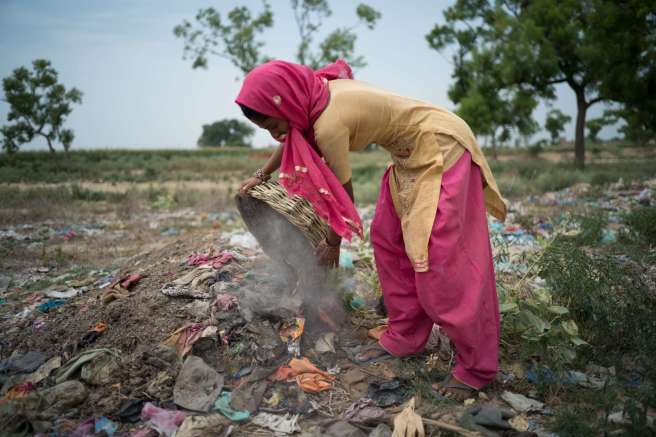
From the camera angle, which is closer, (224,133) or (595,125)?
(595,125)

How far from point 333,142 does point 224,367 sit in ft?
4.64

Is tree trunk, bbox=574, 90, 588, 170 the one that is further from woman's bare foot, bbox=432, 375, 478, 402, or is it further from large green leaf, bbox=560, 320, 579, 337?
woman's bare foot, bbox=432, 375, 478, 402

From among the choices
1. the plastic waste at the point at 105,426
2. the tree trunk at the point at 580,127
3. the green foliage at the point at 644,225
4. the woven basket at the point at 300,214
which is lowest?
the plastic waste at the point at 105,426

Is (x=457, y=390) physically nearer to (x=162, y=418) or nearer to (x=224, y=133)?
(x=162, y=418)

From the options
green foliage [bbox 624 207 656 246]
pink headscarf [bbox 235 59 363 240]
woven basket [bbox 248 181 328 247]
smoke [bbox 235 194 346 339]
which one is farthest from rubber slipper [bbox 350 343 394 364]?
green foliage [bbox 624 207 656 246]

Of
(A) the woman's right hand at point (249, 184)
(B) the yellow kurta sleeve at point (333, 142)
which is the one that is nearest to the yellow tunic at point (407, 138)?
(B) the yellow kurta sleeve at point (333, 142)

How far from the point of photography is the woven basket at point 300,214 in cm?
261

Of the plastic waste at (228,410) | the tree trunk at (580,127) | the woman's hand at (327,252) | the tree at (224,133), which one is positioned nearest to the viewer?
the plastic waste at (228,410)

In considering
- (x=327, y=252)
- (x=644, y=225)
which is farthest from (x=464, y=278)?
(x=644, y=225)

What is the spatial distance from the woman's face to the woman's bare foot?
152cm

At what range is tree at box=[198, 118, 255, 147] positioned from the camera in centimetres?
4356

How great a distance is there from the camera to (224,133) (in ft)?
147

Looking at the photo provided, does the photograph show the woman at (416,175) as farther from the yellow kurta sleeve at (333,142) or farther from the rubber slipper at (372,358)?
the rubber slipper at (372,358)

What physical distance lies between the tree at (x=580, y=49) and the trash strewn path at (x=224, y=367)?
37.8 feet
